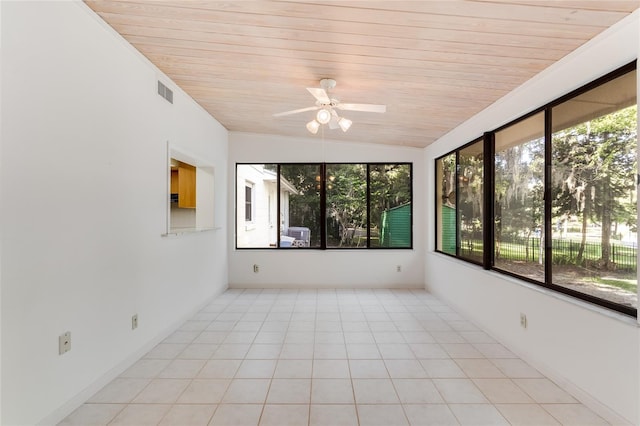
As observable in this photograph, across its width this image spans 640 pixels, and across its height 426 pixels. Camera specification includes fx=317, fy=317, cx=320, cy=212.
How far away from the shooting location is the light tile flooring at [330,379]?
2076mm

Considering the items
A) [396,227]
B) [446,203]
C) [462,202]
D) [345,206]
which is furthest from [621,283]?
[345,206]

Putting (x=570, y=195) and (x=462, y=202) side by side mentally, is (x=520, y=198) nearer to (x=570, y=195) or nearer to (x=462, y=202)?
(x=570, y=195)

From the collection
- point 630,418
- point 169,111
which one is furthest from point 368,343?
point 169,111

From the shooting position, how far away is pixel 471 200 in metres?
4.14

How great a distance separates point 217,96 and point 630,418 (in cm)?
446

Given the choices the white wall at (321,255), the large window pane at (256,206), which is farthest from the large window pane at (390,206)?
the large window pane at (256,206)

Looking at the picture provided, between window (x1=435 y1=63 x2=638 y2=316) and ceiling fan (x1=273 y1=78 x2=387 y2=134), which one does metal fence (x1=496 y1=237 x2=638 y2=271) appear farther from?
ceiling fan (x1=273 y1=78 x2=387 y2=134)

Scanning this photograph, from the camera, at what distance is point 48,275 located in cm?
190

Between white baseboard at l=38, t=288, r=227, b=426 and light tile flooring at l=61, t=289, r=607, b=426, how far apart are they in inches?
1.9

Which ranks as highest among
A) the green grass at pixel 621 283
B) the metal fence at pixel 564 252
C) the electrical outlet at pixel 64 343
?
the metal fence at pixel 564 252

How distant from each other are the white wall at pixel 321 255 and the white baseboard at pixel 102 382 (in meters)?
2.00

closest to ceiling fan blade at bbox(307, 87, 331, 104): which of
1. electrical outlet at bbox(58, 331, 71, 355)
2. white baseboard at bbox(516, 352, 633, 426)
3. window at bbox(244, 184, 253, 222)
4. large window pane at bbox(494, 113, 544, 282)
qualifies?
large window pane at bbox(494, 113, 544, 282)

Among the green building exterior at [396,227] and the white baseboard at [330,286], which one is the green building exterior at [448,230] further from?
the white baseboard at [330,286]

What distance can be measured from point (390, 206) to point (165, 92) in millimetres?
3884
